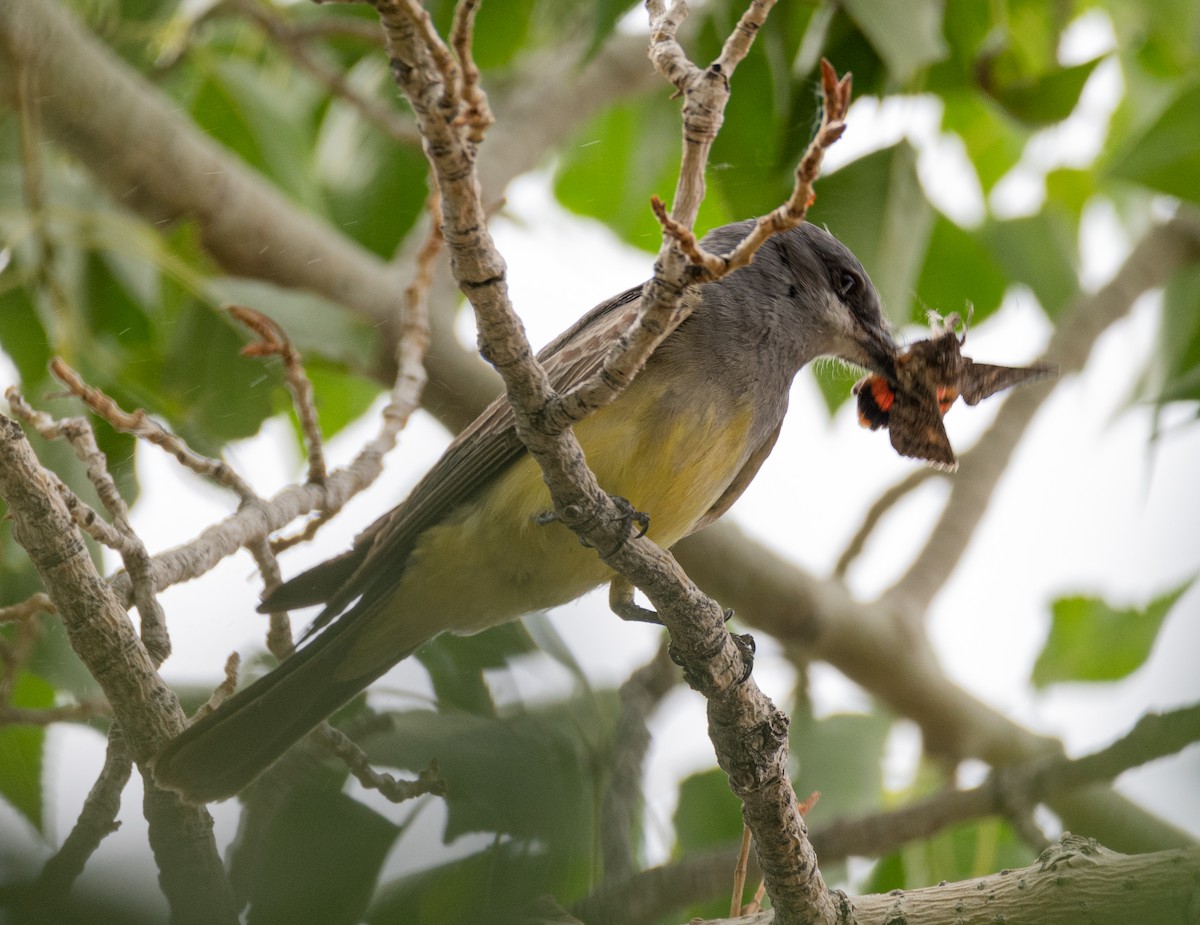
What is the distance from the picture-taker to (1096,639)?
3299 millimetres

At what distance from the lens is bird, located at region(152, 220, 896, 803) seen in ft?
7.38

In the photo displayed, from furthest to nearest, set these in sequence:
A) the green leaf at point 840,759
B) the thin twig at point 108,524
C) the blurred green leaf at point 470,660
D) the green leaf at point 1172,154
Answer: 1. the green leaf at point 840,759
2. the green leaf at point 1172,154
3. the blurred green leaf at point 470,660
4. the thin twig at point 108,524

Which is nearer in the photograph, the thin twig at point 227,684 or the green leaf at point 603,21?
the thin twig at point 227,684

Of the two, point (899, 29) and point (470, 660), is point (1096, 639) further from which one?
point (470, 660)

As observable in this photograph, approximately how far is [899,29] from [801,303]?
22.0 inches

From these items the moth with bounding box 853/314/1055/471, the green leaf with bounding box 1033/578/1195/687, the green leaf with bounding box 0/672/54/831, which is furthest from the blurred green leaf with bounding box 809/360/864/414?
the green leaf with bounding box 0/672/54/831

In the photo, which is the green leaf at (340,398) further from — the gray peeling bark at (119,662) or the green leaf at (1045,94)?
the gray peeling bark at (119,662)

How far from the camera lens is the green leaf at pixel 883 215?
265 cm

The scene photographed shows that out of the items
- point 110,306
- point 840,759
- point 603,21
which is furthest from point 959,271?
point 110,306

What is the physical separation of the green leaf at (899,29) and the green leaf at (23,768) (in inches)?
75.7

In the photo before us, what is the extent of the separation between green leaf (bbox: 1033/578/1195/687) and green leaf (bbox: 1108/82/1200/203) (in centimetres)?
96

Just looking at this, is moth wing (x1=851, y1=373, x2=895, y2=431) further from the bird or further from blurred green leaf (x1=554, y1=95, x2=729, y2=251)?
blurred green leaf (x1=554, y1=95, x2=729, y2=251)

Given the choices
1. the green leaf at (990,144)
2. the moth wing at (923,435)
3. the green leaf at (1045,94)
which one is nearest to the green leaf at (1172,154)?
the green leaf at (1045,94)

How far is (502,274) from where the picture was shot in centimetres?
136
